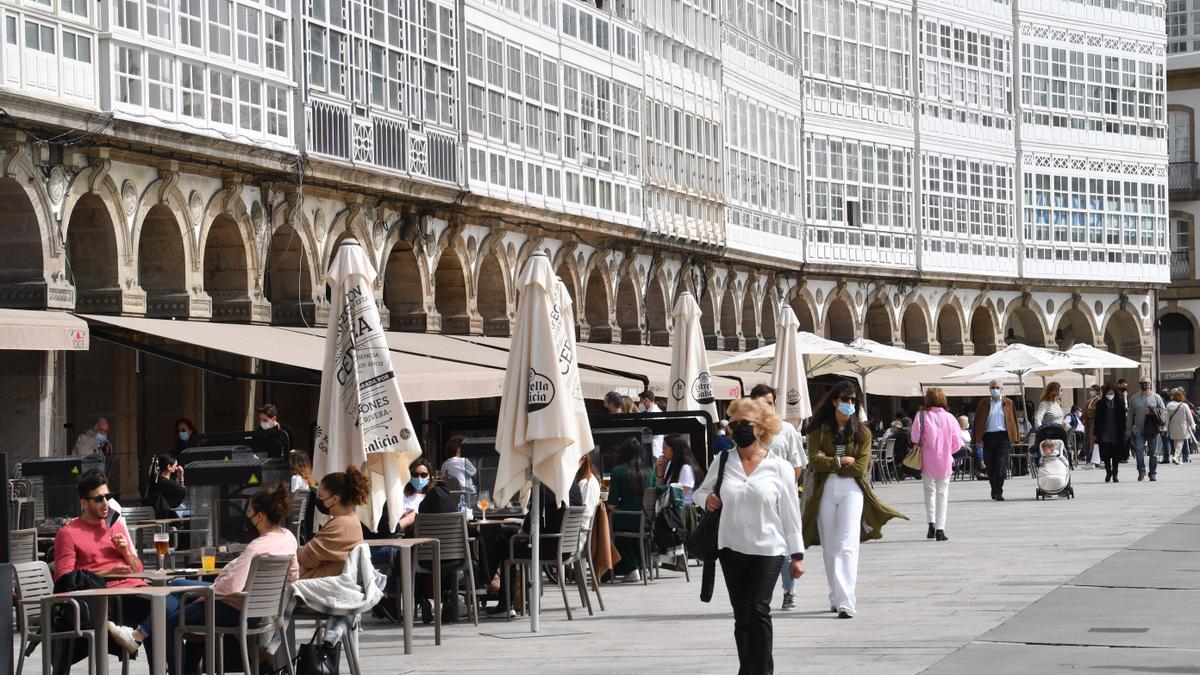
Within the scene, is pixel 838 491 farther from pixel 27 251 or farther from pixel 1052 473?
pixel 1052 473

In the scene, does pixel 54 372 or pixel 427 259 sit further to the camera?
pixel 427 259

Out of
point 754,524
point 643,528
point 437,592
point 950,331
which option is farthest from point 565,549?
point 950,331

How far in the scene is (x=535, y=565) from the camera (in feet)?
45.7

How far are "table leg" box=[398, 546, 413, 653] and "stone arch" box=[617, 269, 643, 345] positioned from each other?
2812 cm

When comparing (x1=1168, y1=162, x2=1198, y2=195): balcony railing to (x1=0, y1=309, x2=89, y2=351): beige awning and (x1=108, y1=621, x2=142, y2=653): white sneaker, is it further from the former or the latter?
(x1=108, y1=621, x2=142, y2=653): white sneaker

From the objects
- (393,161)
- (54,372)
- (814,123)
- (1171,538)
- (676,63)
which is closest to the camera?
(1171,538)

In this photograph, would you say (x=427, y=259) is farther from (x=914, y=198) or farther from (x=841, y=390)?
(x=914, y=198)

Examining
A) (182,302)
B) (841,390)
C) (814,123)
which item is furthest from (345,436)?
(814,123)

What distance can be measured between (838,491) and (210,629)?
17.1 ft

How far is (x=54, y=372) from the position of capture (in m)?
23.3

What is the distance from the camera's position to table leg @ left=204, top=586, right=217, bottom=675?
33.5ft

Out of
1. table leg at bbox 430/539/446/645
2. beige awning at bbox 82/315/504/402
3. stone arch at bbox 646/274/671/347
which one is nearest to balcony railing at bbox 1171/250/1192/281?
stone arch at bbox 646/274/671/347

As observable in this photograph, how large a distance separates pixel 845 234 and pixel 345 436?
37.4m

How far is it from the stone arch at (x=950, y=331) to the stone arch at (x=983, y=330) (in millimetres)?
627
